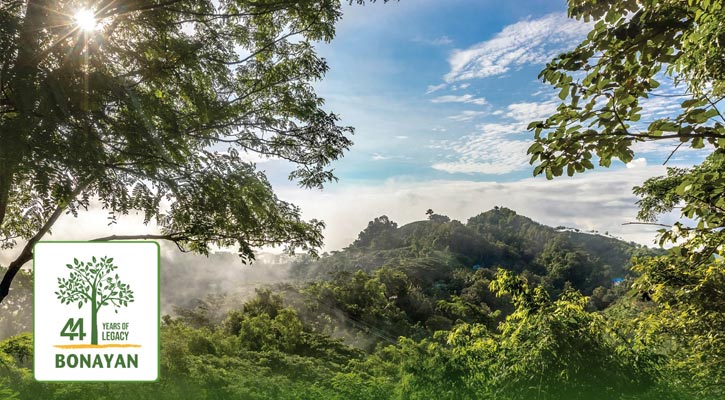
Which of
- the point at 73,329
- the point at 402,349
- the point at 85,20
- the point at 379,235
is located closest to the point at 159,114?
the point at 85,20

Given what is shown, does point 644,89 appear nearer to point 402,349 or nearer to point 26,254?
point 402,349

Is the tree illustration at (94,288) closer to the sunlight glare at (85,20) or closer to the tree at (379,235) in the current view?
the sunlight glare at (85,20)

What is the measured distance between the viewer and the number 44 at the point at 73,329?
3904mm

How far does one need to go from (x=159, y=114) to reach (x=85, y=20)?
4.19 ft

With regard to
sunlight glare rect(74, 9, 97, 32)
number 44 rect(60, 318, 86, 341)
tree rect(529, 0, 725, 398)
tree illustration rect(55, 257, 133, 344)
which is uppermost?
sunlight glare rect(74, 9, 97, 32)

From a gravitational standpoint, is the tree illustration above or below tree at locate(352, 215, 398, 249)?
above

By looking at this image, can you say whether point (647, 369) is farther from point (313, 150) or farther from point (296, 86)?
point (296, 86)

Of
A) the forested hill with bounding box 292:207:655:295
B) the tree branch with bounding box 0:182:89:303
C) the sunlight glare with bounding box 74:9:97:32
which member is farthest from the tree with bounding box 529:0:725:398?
the forested hill with bounding box 292:207:655:295

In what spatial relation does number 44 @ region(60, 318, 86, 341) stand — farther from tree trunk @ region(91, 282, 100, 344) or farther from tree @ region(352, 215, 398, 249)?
tree @ region(352, 215, 398, 249)

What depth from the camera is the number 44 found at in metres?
3.90

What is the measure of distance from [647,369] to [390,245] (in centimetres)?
2696

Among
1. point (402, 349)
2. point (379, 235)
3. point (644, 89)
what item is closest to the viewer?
point (644, 89)

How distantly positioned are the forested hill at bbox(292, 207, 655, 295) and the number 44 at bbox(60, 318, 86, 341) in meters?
17.6

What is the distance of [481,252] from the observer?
32.3 meters
